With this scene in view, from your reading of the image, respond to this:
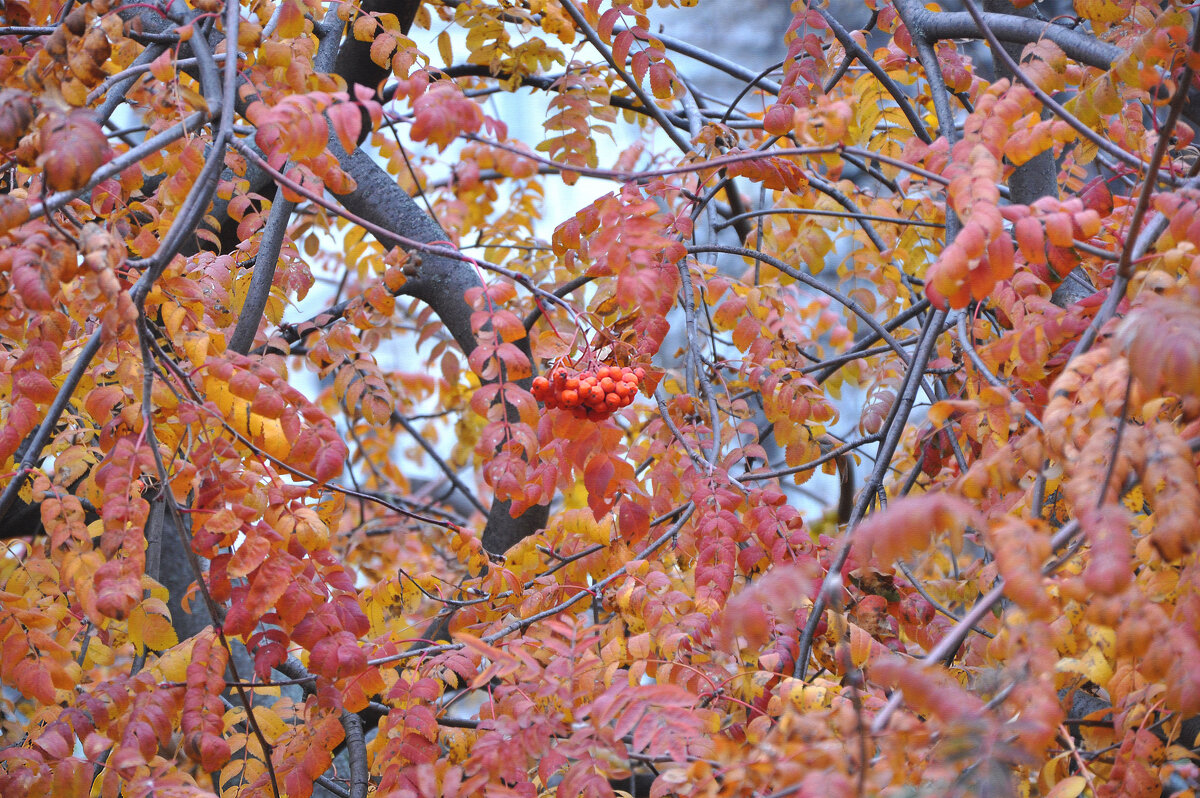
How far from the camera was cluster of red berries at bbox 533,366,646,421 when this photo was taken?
1.89 m

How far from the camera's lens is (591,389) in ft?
6.19

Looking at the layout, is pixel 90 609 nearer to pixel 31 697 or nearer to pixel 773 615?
pixel 31 697

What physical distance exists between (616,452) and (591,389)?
0.37 meters

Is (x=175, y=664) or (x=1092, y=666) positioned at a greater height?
(x=175, y=664)

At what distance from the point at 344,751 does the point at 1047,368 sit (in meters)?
3.04

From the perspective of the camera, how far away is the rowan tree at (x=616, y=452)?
4.21ft

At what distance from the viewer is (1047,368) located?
2.05 m

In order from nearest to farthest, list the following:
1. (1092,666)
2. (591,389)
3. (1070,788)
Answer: (1070,788)
(1092,666)
(591,389)

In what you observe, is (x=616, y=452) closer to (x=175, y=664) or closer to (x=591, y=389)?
(x=591, y=389)

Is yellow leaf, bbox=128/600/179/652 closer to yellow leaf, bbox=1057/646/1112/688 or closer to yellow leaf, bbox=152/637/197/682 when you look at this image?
yellow leaf, bbox=152/637/197/682

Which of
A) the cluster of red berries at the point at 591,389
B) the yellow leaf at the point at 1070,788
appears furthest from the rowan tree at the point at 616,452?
the yellow leaf at the point at 1070,788

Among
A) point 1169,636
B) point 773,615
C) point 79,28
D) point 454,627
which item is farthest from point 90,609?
point 1169,636

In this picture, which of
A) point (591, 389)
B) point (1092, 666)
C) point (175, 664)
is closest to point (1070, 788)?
A: point (1092, 666)

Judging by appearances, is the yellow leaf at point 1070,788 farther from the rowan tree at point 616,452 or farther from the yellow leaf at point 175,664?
the yellow leaf at point 175,664
